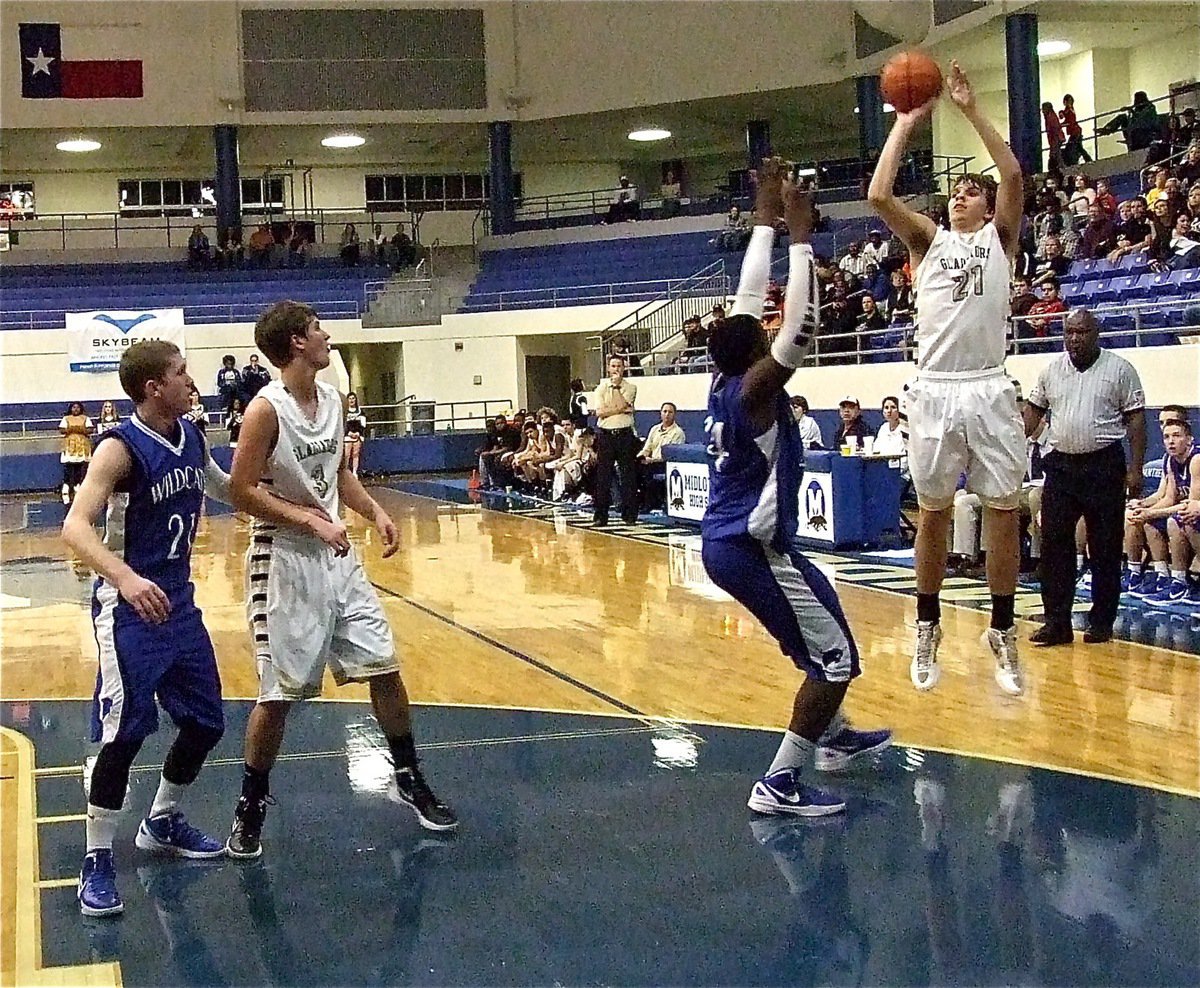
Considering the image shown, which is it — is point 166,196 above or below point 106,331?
above

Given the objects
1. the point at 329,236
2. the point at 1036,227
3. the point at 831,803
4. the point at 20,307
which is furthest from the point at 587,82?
the point at 831,803

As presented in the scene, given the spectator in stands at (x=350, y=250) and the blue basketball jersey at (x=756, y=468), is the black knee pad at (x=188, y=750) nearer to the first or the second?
the blue basketball jersey at (x=756, y=468)

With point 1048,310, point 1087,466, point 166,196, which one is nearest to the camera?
point 1087,466

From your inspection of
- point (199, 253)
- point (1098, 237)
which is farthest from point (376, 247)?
point (1098, 237)

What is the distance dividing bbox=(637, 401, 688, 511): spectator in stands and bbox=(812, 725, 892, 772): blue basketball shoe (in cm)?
1048

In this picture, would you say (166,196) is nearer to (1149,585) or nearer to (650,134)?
(650,134)

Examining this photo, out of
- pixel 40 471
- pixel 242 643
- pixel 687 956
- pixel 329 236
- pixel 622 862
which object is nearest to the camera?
pixel 687 956

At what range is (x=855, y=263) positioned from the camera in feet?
71.9

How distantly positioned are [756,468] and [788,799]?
3.60 feet

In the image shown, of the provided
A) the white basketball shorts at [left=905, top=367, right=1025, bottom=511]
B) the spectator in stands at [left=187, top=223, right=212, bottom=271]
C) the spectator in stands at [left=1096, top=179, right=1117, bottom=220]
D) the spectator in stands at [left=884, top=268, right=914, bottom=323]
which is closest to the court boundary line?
the white basketball shorts at [left=905, top=367, right=1025, bottom=511]

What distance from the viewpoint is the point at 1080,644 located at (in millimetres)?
7902

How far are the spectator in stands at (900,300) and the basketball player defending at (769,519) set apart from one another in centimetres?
1263

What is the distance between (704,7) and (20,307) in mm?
14636

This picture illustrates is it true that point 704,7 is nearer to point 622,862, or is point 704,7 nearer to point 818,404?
point 818,404
